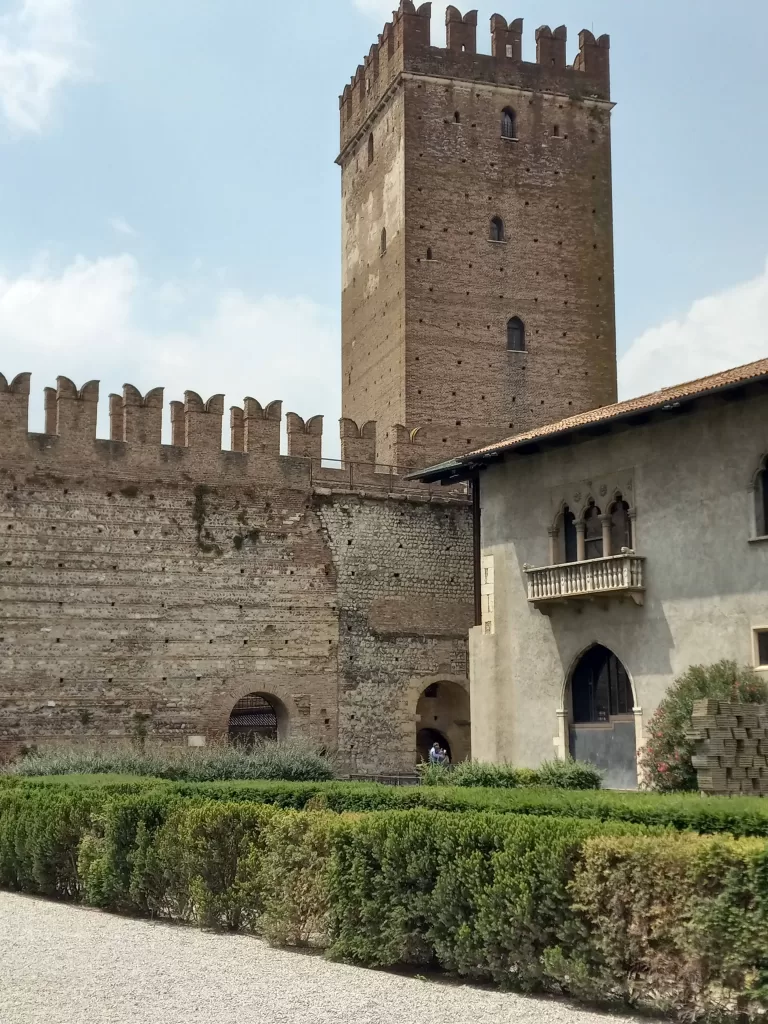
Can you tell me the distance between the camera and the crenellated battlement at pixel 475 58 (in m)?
29.4

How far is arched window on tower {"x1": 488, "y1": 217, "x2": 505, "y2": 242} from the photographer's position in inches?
1153

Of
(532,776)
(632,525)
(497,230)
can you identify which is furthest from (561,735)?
(497,230)

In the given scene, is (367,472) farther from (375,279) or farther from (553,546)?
(375,279)

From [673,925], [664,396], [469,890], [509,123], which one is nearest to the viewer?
[673,925]

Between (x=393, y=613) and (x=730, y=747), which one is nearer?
(x=730, y=747)

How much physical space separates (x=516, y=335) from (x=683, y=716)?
14865 millimetres

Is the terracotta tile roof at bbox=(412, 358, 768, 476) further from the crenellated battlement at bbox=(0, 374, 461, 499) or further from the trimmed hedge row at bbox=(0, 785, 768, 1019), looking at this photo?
the trimmed hedge row at bbox=(0, 785, 768, 1019)

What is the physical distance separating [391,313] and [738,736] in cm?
1639

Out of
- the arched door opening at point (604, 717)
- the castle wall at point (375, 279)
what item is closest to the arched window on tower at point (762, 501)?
the arched door opening at point (604, 717)

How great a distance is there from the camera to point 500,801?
1077 cm

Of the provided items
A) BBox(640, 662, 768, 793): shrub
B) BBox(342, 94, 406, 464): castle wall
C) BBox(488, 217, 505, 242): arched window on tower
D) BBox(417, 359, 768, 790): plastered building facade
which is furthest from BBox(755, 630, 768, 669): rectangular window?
BBox(488, 217, 505, 242): arched window on tower

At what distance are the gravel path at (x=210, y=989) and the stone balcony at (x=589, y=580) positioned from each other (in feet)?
31.7

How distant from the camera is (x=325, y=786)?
1252 centimetres

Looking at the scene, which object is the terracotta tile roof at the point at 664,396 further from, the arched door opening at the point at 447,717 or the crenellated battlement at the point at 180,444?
the arched door opening at the point at 447,717
